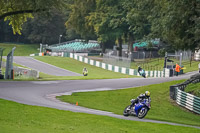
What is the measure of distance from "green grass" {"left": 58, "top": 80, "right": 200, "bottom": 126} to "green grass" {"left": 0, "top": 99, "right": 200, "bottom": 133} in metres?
4.95

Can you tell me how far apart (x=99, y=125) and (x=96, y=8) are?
2323 inches

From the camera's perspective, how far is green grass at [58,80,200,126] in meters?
22.6

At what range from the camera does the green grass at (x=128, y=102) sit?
2258cm

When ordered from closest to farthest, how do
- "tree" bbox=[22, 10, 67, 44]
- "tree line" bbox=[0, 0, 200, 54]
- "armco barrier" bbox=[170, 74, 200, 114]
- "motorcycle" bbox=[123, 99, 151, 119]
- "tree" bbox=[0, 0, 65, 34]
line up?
"motorcycle" bbox=[123, 99, 151, 119], "armco barrier" bbox=[170, 74, 200, 114], "tree line" bbox=[0, 0, 200, 54], "tree" bbox=[0, 0, 65, 34], "tree" bbox=[22, 10, 67, 44]

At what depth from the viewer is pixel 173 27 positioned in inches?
1107

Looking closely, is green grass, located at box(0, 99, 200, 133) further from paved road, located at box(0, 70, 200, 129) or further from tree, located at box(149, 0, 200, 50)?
tree, located at box(149, 0, 200, 50)

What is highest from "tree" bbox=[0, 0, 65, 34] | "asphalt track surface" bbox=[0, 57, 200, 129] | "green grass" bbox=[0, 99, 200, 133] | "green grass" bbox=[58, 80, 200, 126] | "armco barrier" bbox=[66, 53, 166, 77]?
"tree" bbox=[0, 0, 65, 34]

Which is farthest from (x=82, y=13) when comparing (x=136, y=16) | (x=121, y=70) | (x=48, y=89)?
(x=48, y=89)

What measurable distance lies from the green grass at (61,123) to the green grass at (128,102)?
195 inches

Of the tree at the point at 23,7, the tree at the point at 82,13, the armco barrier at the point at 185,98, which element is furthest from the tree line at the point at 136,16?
the armco barrier at the point at 185,98

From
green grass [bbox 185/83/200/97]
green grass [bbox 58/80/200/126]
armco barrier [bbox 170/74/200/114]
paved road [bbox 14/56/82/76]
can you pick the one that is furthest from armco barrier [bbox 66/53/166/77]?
armco barrier [bbox 170/74/200/114]

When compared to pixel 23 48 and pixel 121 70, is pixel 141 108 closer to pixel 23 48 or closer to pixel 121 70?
pixel 121 70

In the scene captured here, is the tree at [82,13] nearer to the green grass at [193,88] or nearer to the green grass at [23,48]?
the green grass at [23,48]

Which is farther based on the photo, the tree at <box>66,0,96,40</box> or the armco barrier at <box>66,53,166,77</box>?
the tree at <box>66,0,96,40</box>
